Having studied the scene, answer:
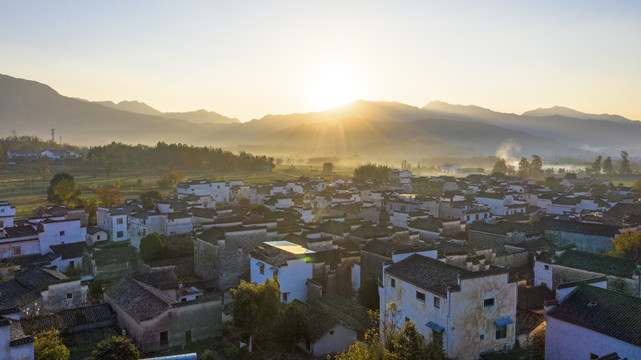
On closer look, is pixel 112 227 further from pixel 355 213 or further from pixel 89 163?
pixel 89 163

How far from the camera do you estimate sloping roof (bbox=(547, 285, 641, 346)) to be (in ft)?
46.0

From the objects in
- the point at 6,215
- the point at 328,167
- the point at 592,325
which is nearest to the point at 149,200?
the point at 6,215

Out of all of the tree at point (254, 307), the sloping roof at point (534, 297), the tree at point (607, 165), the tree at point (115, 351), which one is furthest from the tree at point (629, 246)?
the tree at point (607, 165)

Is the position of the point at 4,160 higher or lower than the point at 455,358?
higher

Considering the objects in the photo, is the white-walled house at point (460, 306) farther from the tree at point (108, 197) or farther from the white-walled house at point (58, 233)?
the tree at point (108, 197)

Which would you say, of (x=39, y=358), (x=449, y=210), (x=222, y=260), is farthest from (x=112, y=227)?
(x=449, y=210)

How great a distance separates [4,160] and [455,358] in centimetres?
9316

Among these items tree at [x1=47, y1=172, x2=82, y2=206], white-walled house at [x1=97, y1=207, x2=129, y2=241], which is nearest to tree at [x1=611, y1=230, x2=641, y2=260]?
white-walled house at [x1=97, y1=207, x2=129, y2=241]

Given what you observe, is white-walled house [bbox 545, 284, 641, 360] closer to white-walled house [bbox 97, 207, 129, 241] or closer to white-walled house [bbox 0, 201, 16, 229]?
white-walled house [bbox 97, 207, 129, 241]

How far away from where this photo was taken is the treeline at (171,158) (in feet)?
294

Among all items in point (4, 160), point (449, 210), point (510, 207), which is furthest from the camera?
point (4, 160)

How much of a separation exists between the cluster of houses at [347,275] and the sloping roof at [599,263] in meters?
0.08

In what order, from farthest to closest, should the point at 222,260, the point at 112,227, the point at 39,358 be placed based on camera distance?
the point at 112,227
the point at 222,260
the point at 39,358

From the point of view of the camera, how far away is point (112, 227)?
36.9 meters
